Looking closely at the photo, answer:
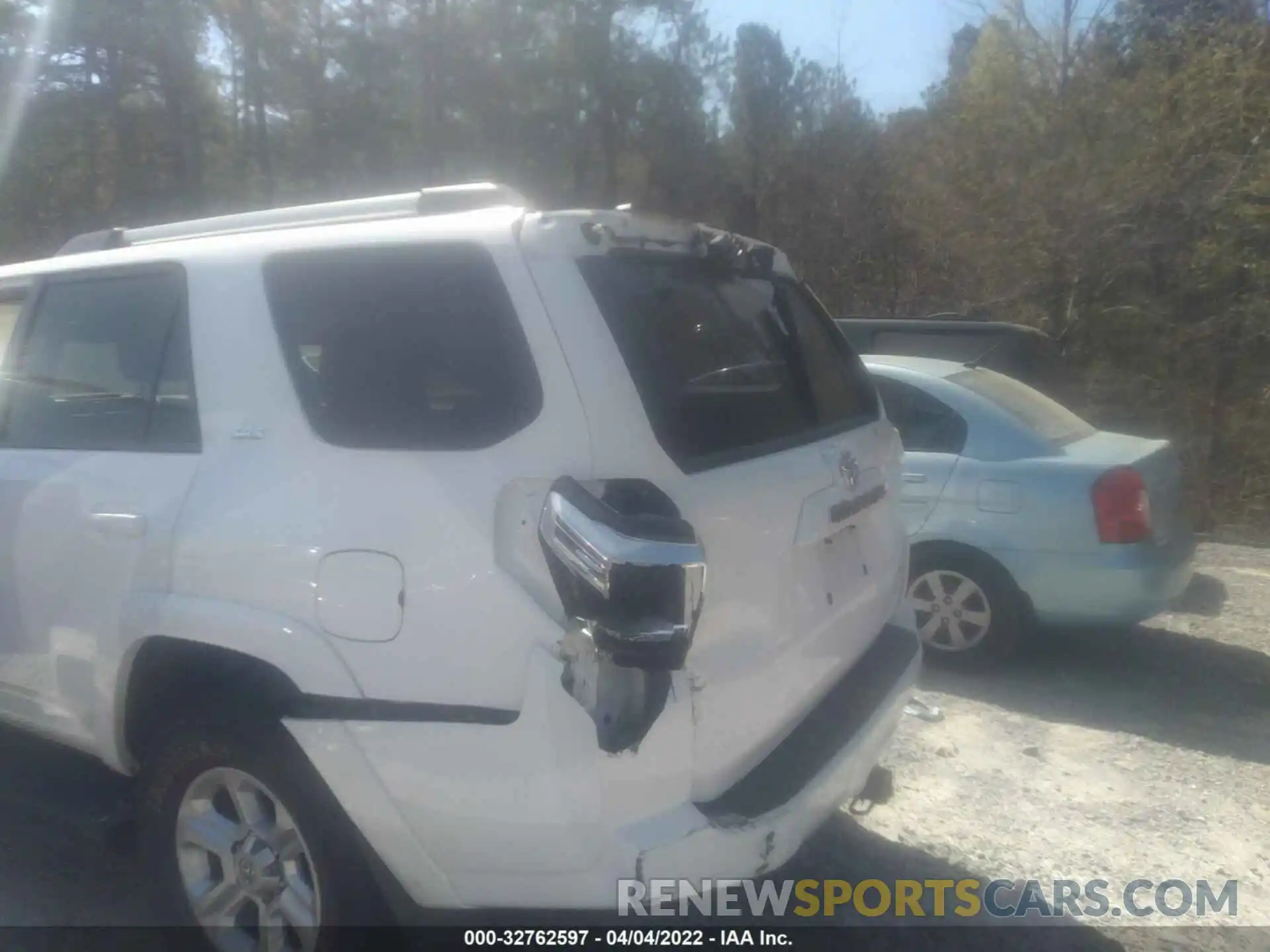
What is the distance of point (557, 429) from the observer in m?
2.41

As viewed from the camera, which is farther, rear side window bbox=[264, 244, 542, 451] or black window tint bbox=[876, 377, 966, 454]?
black window tint bbox=[876, 377, 966, 454]

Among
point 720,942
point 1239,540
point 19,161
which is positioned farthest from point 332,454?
point 19,161

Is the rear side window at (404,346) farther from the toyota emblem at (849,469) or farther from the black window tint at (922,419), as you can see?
the black window tint at (922,419)

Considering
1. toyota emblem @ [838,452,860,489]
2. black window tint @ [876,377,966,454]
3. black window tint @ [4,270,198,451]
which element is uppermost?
black window tint @ [4,270,198,451]

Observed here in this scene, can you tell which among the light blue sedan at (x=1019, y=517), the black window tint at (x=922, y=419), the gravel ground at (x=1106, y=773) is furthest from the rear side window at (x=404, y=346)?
the black window tint at (x=922, y=419)

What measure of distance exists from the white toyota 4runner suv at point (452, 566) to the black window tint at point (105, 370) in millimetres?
18

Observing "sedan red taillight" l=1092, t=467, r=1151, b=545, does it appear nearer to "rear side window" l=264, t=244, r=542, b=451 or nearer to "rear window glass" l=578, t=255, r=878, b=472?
"rear window glass" l=578, t=255, r=878, b=472

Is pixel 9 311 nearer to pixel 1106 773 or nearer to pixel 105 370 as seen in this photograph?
pixel 105 370

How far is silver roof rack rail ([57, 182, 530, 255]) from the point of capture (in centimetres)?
291

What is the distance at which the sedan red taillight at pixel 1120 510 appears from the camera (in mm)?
5289

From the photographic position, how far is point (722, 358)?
9.67 ft

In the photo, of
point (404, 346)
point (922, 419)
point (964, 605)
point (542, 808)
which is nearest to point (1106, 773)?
point (964, 605)

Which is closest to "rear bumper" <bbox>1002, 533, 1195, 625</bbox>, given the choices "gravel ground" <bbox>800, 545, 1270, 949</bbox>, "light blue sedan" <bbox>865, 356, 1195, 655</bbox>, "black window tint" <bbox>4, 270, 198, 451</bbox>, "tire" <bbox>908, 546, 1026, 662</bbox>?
"light blue sedan" <bbox>865, 356, 1195, 655</bbox>

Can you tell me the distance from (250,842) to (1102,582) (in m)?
4.09
